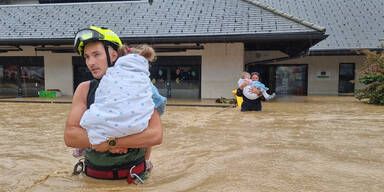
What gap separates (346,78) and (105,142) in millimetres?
20648

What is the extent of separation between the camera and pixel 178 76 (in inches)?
619

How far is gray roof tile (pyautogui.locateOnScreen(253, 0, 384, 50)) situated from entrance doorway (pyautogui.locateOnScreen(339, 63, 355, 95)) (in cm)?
199

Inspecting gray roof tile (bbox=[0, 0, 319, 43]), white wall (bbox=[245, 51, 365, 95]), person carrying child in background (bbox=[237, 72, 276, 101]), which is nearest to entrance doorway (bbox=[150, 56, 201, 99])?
gray roof tile (bbox=[0, 0, 319, 43])

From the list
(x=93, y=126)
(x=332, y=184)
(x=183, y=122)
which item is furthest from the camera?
(x=183, y=122)

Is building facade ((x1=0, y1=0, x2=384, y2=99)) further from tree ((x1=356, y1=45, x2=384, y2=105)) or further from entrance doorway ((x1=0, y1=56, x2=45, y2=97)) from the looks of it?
tree ((x1=356, y1=45, x2=384, y2=105))

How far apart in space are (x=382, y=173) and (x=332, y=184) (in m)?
0.76

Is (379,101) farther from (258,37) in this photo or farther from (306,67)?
(306,67)

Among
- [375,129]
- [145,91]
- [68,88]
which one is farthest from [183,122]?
[68,88]

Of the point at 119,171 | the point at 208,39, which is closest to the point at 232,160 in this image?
the point at 119,171

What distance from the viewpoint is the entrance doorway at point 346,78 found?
19.0m

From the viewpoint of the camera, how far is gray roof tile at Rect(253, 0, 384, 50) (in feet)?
→ 58.4

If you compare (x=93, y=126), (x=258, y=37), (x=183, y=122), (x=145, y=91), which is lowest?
(x=183, y=122)

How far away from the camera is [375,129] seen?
558 centimetres

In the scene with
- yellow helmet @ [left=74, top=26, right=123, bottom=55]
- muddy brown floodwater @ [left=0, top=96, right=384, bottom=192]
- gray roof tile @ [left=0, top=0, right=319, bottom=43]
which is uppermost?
gray roof tile @ [left=0, top=0, right=319, bottom=43]
